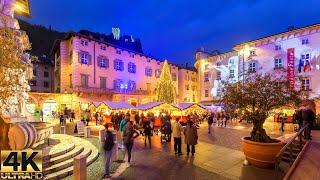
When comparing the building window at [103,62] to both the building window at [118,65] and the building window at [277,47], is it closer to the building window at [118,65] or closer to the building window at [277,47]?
the building window at [118,65]

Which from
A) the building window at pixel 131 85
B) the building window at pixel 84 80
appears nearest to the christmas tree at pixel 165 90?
the building window at pixel 84 80

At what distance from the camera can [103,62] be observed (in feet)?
133

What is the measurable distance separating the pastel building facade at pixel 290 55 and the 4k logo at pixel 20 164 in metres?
23.8

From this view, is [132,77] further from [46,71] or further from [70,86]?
[46,71]

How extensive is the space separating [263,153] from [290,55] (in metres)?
26.7

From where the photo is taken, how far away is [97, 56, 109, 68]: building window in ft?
131

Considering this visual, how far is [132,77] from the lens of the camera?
45.6m

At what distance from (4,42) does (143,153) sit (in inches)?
294

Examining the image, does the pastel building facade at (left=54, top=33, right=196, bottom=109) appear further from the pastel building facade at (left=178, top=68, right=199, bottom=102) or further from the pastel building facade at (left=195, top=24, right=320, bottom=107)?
the pastel building facade at (left=195, top=24, right=320, bottom=107)

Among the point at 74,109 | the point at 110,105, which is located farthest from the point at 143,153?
the point at 74,109

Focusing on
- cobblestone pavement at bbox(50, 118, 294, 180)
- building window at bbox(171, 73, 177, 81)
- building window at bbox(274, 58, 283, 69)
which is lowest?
cobblestone pavement at bbox(50, 118, 294, 180)

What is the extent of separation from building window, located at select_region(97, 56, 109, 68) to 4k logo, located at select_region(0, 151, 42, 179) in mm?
33882

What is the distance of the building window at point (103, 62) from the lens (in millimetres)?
39875

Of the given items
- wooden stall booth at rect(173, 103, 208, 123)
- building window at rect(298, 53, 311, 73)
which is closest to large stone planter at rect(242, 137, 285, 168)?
wooden stall booth at rect(173, 103, 208, 123)
